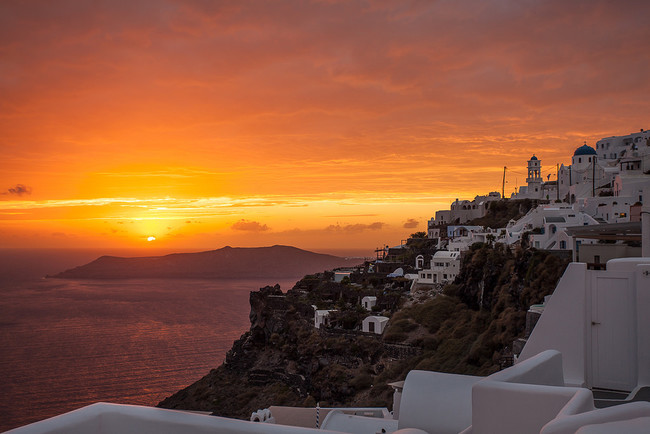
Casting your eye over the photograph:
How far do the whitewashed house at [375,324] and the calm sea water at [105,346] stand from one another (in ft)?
55.1

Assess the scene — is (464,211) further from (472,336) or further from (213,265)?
(213,265)

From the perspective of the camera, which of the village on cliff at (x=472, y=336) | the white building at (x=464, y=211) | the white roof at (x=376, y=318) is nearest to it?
the village on cliff at (x=472, y=336)

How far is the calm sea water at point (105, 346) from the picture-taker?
1423 inches

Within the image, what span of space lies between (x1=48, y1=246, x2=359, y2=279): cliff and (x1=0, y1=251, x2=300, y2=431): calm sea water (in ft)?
178

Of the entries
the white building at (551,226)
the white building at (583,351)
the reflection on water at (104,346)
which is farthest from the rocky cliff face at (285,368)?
the white building at (583,351)

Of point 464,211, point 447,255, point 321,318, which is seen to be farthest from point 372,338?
point 464,211

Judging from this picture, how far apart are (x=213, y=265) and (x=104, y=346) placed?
121 m

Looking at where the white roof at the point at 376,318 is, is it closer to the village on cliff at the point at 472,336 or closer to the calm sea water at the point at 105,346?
the village on cliff at the point at 472,336

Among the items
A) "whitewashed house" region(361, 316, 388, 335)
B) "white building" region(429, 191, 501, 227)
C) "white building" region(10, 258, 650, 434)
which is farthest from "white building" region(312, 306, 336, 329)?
"white building" region(429, 191, 501, 227)

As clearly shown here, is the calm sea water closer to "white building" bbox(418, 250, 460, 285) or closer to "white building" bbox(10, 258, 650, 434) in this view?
"white building" bbox(418, 250, 460, 285)

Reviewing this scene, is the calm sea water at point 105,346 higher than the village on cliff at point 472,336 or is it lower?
lower

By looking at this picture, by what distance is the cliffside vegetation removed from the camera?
1989 centimetres

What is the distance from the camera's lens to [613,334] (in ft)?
16.3

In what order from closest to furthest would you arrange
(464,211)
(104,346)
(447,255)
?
(447,255)
(464,211)
(104,346)
